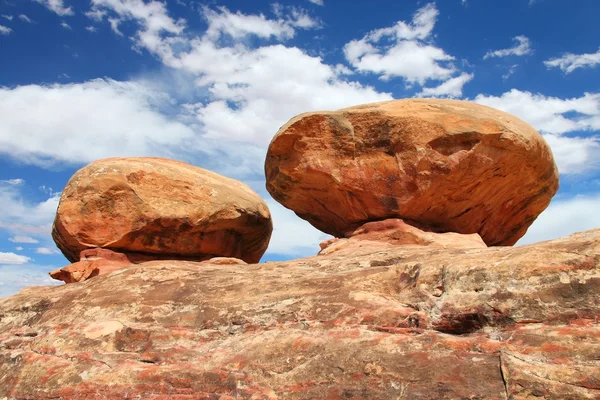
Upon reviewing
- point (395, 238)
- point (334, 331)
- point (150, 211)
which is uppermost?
point (150, 211)

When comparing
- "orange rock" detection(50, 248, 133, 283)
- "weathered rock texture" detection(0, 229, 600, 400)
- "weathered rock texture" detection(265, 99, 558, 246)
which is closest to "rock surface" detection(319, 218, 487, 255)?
"weathered rock texture" detection(265, 99, 558, 246)

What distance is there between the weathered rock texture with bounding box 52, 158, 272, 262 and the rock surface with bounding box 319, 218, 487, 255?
7.91ft

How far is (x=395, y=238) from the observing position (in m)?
8.34

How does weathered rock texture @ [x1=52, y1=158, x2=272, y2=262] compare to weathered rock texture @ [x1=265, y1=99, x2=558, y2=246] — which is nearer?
weathered rock texture @ [x1=265, y1=99, x2=558, y2=246]

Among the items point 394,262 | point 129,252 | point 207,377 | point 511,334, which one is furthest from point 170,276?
point 511,334

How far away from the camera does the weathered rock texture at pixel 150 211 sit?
9.12m

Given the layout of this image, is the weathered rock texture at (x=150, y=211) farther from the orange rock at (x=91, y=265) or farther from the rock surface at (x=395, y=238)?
the rock surface at (x=395, y=238)

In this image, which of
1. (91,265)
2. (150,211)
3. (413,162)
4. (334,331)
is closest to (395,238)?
(413,162)

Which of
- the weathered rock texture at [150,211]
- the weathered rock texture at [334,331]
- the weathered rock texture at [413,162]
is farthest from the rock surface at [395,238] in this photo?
the weathered rock texture at [150,211]

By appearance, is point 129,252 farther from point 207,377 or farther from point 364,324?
point 364,324

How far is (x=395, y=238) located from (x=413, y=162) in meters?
1.17

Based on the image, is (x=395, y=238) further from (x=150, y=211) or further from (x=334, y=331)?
(x=150, y=211)

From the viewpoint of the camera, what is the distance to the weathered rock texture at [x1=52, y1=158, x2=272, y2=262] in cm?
912

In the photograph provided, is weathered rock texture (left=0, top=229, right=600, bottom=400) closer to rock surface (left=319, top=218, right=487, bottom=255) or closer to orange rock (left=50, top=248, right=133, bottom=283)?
rock surface (left=319, top=218, right=487, bottom=255)
